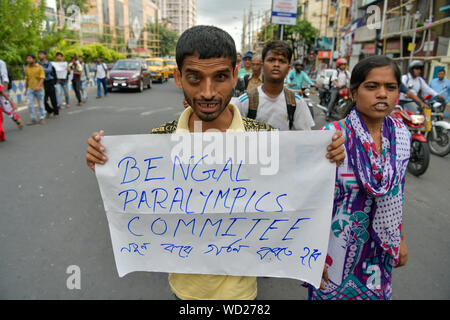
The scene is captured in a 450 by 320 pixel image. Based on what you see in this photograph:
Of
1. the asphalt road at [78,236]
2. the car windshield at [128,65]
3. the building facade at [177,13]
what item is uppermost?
the building facade at [177,13]

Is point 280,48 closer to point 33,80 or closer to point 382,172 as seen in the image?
point 382,172

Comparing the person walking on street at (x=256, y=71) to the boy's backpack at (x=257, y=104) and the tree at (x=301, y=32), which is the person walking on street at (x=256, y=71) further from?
the tree at (x=301, y=32)

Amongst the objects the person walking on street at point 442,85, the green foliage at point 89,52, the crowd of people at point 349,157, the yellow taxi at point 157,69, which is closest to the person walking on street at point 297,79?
the person walking on street at point 442,85

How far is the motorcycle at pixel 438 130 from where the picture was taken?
605 cm

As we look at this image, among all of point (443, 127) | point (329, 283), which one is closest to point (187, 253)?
point (329, 283)

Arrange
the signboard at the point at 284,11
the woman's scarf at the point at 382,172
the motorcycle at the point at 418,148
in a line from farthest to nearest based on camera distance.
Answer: the signboard at the point at 284,11, the motorcycle at the point at 418,148, the woman's scarf at the point at 382,172

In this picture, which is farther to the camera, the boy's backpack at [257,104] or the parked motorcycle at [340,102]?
the parked motorcycle at [340,102]

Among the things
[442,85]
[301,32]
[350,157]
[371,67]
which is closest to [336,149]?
[350,157]

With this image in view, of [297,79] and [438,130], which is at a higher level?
[297,79]

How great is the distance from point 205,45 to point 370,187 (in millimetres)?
966

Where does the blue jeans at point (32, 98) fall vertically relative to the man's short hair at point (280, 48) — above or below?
below

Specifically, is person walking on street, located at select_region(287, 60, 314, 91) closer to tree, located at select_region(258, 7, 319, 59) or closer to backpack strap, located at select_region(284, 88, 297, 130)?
backpack strap, located at select_region(284, 88, 297, 130)

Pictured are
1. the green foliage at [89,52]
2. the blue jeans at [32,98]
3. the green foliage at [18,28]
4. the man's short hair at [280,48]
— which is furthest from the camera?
the green foliage at [89,52]

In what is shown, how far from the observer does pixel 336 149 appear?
1.38 m
